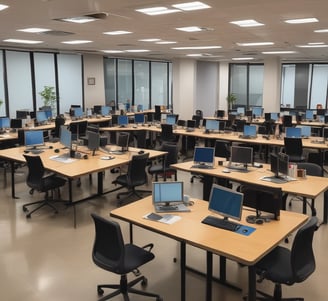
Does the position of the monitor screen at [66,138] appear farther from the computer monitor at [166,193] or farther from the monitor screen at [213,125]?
the monitor screen at [213,125]

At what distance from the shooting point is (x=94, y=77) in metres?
14.7

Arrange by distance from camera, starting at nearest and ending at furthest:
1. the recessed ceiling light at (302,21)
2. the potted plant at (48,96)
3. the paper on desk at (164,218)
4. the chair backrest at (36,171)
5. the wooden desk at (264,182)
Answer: the paper on desk at (164,218)
the wooden desk at (264,182)
the chair backrest at (36,171)
the recessed ceiling light at (302,21)
the potted plant at (48,96)

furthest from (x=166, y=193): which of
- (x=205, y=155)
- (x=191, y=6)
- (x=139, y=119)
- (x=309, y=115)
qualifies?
(x=309, y=115)

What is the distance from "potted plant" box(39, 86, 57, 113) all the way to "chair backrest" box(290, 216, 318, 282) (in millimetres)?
11455

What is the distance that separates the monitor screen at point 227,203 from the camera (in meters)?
3.71

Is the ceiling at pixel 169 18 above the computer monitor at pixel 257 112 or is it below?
above

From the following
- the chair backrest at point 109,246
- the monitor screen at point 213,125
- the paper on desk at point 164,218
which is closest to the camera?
the chair backrest at point 109,246

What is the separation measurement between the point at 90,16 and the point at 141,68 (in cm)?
1220

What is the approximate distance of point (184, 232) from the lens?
356 centimetres

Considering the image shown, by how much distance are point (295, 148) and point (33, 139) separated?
569cm

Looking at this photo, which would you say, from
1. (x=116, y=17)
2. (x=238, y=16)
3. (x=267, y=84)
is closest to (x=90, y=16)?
(x=116, y=17)

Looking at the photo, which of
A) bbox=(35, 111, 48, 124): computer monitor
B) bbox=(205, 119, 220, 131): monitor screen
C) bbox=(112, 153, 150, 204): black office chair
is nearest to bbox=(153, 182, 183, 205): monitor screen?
bbox=(112, 153, 150, 204): black office chair

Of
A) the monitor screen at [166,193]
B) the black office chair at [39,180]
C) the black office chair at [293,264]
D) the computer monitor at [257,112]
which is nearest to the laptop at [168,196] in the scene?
the monitor screen at [166,193]

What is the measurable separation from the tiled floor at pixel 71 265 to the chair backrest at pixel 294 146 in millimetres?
2365
